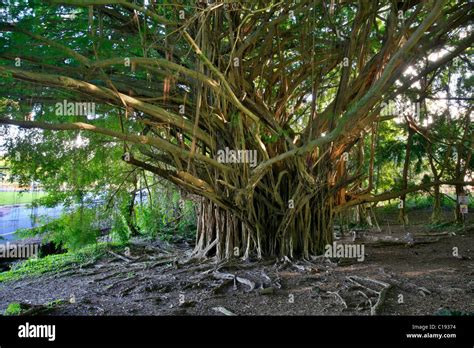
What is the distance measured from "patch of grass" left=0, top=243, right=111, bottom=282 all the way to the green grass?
1.03 meters

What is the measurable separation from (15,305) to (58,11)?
114 inches

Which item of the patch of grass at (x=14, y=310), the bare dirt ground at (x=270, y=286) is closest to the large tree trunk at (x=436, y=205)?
the bare dirt ground at (x=270, y=286)

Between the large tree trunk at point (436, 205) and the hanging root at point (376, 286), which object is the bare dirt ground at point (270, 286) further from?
the large tree trunk at point (436, 205)

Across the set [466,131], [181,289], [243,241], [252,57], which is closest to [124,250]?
[243,241]

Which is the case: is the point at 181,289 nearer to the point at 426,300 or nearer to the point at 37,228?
the point at 426,300

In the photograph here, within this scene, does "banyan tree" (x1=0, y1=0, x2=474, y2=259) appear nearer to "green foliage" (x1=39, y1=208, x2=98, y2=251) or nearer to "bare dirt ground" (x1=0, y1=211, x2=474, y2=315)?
"bare dirt ground" (x1=0, y1=211, x2=474, y2=315)

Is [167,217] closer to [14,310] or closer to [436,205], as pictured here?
[436,205]

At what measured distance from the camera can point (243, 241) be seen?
5.88m

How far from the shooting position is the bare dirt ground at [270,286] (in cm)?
377

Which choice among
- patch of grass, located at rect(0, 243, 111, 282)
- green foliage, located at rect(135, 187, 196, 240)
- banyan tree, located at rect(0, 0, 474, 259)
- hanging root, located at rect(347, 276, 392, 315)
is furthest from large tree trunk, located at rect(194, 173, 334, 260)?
green foliage, located at rect(135, 187, 196, 240)

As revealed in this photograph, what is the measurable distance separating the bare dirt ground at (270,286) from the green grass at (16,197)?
3.69 ft

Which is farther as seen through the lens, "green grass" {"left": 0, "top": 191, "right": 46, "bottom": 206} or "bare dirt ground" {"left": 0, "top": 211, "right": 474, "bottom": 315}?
"green grass" {"left": 0, "top": 191, "right": 46, "bottom": 206}

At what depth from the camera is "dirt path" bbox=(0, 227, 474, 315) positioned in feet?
12.4

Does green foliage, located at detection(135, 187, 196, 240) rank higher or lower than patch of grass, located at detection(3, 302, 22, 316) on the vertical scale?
higher
